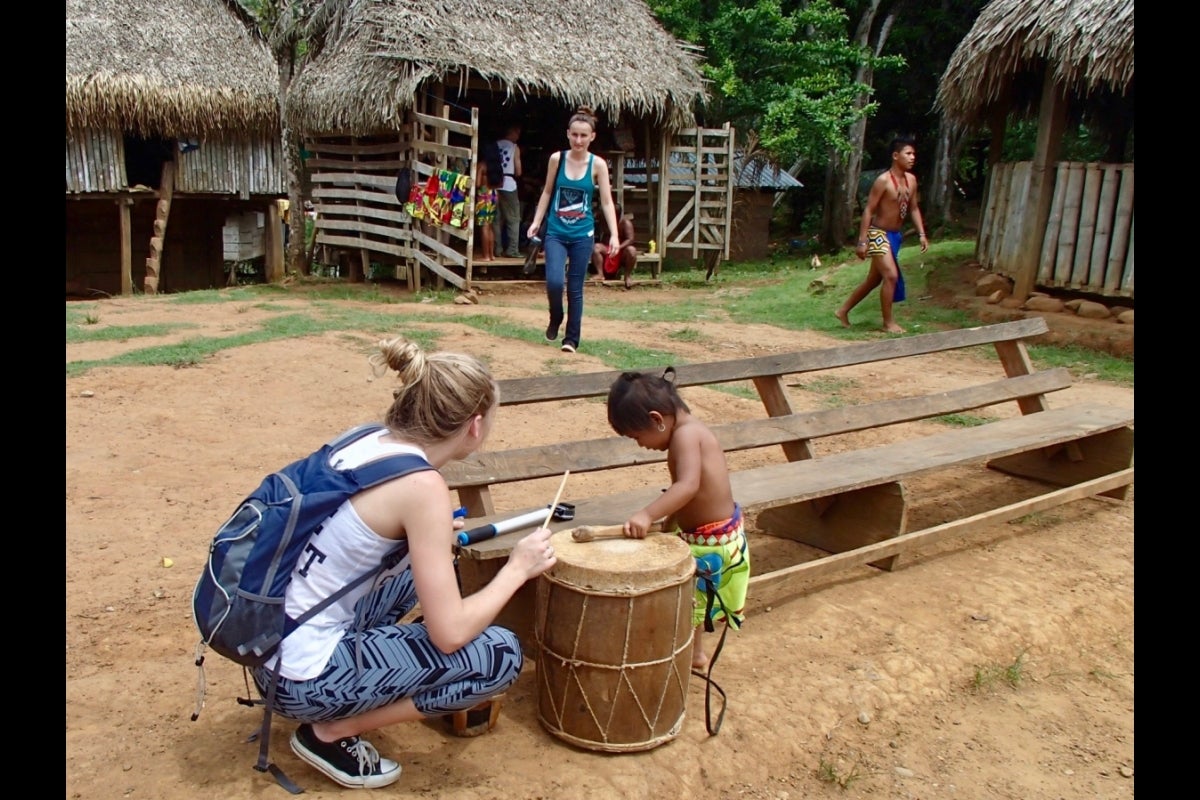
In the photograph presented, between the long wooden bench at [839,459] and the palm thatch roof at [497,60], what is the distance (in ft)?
27.8

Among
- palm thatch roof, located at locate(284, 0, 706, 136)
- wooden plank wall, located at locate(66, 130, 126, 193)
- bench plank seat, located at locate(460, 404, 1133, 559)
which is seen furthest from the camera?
wooden plank wall, located at locate(66, 130, 126, 193)

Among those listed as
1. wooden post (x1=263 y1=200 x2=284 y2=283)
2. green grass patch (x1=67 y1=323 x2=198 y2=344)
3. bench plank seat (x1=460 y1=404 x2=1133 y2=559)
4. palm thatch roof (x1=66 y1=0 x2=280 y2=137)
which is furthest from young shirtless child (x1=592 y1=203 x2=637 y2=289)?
bench plank seat (x1=460 y1=404 x2=1133 y2=559)

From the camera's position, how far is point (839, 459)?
473 cm

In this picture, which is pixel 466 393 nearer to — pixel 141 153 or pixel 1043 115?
pixel 1043 115

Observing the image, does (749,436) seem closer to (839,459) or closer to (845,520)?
(839,459)

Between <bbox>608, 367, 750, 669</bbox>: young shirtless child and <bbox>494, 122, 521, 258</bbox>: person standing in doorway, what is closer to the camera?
<bbox>608, 367, 750, 669</bbox>: young shirtless child

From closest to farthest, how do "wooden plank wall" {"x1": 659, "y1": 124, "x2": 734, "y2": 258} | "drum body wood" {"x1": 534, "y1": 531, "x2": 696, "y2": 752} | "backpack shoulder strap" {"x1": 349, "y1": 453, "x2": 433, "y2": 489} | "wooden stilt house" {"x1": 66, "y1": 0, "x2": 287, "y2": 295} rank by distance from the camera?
"backpack shoulder strap" {"x1": 349, "y1": 453, "x2": 433, "y2": 489}
"drum body wood" {"x1": 534, "y1": 531, "x2": 696, "y2": 752}
"wooden stilt house" {"x1": 66, "y1": 0, "x2": 287, "y2": 295}
"wooden plank wall" {"x1": 659, "y1": 124, "x2": 734, "y2": 258}

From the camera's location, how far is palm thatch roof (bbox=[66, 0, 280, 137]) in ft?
45.8

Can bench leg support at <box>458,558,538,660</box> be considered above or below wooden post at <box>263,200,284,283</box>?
below

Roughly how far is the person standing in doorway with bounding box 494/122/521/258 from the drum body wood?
37.3 feet

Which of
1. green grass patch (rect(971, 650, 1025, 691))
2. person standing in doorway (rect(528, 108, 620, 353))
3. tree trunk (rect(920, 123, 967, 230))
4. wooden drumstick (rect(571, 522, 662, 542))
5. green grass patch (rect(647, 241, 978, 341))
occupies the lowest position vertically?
Answer: green grass patch (rect(971, 650, 1025, 691))

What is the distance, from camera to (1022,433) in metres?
5.41

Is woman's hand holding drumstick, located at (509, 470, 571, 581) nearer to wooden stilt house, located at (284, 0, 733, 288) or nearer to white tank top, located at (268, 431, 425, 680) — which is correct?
white tank top, located at (268, 431, 425, 680)

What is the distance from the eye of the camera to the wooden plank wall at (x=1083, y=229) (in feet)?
31.6
